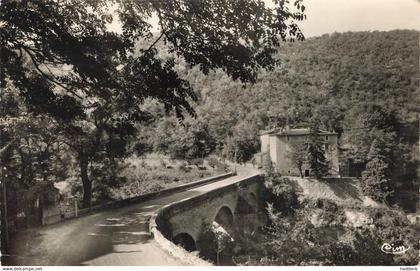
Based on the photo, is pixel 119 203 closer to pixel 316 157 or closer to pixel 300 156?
pixel 300 156

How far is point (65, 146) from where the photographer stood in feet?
66.5

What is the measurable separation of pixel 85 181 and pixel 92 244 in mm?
9294

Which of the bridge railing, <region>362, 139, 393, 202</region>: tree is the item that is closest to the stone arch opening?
the bridge railing

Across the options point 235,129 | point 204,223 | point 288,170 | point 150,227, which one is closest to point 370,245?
point 204,223

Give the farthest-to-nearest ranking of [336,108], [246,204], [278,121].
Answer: [278,121]
[336,108]
[246,204]

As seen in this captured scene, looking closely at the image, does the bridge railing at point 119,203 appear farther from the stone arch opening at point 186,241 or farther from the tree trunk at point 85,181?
the stone arch opening at point 186,241

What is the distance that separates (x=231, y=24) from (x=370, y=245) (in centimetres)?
1862

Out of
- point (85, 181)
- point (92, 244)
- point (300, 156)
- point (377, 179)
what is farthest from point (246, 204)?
point (92, 244)

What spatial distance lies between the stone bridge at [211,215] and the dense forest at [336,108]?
9.46 meters

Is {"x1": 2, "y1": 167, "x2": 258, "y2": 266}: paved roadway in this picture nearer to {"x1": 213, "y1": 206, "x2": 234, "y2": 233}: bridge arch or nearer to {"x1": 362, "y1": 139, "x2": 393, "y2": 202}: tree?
{"x1": 213, "y1": 206, "x2": 234, "y2": 233}: bridge arch

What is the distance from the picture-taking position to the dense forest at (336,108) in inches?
1686

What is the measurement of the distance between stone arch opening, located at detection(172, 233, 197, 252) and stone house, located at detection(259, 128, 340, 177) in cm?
2524

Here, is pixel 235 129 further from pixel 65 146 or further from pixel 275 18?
pixel 275 18

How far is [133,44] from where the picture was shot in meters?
7.89
